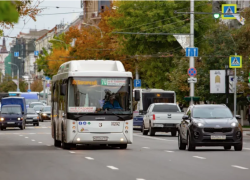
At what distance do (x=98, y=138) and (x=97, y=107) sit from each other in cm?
99

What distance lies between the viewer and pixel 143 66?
220 feet

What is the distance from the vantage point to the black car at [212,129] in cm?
2323

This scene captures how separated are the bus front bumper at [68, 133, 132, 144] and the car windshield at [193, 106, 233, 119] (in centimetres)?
258

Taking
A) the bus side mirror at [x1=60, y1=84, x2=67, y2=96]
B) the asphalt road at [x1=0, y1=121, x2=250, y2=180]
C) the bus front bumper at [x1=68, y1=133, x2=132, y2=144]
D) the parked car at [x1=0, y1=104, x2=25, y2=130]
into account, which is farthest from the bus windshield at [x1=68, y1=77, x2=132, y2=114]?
the parked car at [x1=0, y1=104, x2=25, y2=130]

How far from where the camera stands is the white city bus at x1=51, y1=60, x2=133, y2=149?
981 inches

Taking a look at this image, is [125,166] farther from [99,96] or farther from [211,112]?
[99,96]

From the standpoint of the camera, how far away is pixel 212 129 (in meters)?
23.3

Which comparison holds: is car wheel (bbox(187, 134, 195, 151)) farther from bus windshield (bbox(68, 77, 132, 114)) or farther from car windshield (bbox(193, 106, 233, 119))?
bus windshield (bbox(68, 77, 132, 114))

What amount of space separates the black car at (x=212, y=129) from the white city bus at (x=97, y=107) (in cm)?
224

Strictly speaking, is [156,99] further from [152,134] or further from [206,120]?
[206,120]

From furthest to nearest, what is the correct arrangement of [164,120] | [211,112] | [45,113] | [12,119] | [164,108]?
1. [45,113]
2. [12,119]
3. [164,108]
4. [164,120]
5. [211,112]

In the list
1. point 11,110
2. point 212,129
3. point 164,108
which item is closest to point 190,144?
point 212,129

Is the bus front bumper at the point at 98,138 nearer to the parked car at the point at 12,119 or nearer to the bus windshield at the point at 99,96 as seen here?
the bus windshield at the point at 99,96

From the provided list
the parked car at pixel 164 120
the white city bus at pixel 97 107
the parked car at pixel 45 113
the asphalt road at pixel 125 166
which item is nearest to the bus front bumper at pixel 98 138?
the white city bus at pixel 97 107
